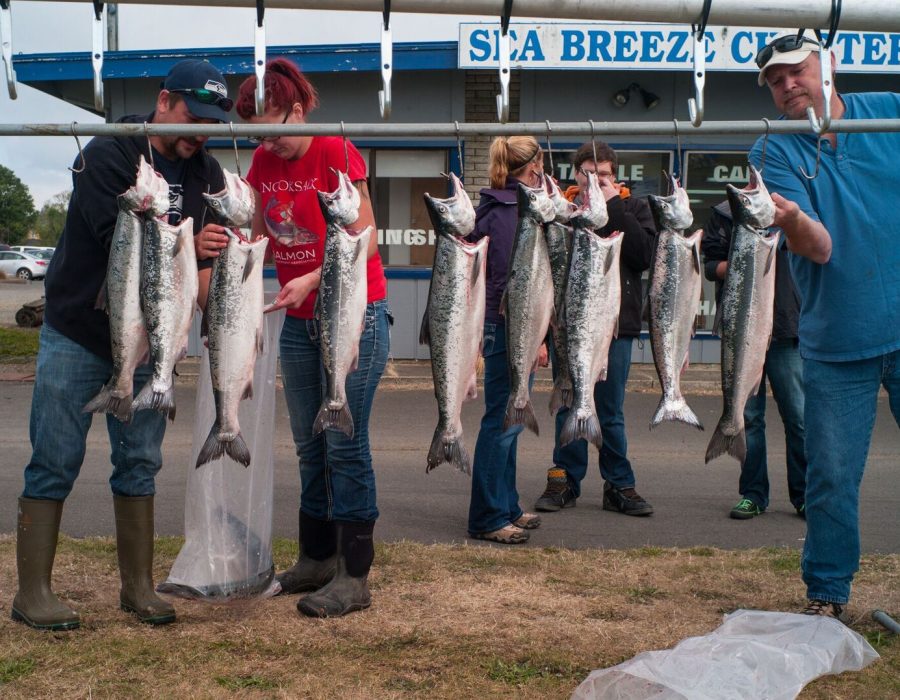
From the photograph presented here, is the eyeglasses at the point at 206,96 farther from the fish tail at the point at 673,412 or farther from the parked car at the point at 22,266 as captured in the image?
the parked car at the point at 22,266

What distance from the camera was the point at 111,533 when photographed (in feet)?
18.5

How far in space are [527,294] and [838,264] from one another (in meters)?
1.22

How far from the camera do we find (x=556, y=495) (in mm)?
6199

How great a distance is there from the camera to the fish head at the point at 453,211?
3109 mm

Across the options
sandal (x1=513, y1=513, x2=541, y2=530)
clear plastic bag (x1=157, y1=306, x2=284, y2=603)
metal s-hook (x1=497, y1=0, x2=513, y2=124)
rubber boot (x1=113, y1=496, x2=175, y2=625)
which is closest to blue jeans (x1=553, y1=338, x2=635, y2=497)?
sandal (x1=513, y1=513, x2=541, y2=530)

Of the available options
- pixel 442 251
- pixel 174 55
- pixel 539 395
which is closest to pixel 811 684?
pixel 442 251

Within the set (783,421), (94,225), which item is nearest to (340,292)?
(94,225)

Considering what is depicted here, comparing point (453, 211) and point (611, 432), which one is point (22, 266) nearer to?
point (611, 432)

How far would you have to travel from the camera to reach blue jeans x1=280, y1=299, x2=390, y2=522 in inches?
154

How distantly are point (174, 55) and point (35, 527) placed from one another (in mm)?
9896

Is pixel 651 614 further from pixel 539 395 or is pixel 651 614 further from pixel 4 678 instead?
pixel 539 395

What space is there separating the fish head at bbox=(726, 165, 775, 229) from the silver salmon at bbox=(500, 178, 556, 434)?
0.58 m

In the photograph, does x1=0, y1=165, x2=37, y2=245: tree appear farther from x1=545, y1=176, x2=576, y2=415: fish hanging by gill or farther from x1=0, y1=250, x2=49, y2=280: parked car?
x1=545, y1=176, x2=576, y2=415: fish hanging by gill

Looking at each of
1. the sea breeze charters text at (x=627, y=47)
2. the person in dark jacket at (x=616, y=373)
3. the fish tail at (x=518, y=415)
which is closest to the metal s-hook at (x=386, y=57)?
the fish tail at (x=518, y=415)
